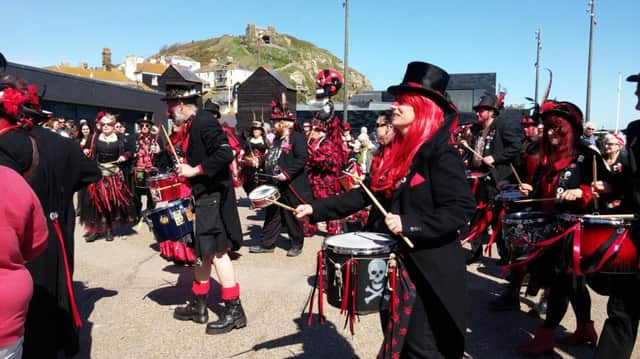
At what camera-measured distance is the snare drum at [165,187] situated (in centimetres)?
446

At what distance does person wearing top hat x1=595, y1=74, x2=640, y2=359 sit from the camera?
3.07 meters

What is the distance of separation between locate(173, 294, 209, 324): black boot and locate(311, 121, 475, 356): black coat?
262cm

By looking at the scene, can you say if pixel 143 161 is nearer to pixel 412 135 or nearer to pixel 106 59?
pixel 412 135

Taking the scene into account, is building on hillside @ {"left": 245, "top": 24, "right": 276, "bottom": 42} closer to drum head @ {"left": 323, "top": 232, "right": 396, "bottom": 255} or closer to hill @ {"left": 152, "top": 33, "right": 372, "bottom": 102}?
hill @ {"left": 152, "top": 33, "right": 372, "bottom": 102}

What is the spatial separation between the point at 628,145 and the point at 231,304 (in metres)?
3.37

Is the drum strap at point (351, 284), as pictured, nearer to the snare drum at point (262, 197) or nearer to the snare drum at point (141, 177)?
the snare drum at point (262, 197)

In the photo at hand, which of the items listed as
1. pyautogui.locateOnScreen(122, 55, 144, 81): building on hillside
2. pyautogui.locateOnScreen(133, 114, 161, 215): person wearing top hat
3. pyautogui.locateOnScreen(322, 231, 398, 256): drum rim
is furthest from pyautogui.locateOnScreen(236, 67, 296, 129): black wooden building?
pyautogui.locateOnScreen(122, 55, 144, 81): building on hillside

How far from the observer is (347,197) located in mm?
2941

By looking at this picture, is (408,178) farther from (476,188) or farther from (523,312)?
(476,188)

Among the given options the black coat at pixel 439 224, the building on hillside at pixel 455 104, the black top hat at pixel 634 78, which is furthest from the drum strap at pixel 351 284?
the building on hillside at pixel 455 104

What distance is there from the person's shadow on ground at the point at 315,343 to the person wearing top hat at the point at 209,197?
1.45ft

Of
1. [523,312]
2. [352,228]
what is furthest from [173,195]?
[352,228]

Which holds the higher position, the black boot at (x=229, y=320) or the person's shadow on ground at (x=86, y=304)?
the black boot at (x=229, y=320)

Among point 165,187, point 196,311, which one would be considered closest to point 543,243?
point 196,311
